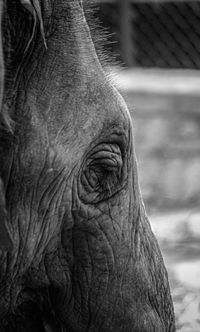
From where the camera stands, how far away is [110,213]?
10.2ft

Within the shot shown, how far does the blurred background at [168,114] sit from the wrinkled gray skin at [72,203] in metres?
0.22

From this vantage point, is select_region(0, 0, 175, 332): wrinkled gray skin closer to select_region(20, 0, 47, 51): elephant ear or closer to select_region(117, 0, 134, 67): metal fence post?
select_region(20, 0, 47, 51): elephant ear

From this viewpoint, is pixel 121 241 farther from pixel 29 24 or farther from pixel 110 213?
pixel 29 24

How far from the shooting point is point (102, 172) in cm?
312

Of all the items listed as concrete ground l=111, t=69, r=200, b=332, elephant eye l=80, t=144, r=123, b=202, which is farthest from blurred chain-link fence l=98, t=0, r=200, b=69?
elephant eye l=80, t=144, r=123, b=202

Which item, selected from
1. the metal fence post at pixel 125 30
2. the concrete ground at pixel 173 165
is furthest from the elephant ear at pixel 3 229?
the metal fence post at pixel 125 30

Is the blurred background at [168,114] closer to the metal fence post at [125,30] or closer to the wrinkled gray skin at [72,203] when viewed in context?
the metal fence post at [125,30]

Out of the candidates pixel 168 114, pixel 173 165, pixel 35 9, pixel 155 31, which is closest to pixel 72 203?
pixel 35 9

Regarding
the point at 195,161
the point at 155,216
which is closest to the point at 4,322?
the point at 155,216

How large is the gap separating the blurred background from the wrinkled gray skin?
0.22 metres

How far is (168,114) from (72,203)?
495 centimetres

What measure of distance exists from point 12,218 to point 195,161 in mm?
4172

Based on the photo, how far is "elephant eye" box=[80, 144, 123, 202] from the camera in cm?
307

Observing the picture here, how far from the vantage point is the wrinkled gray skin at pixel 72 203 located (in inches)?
114
